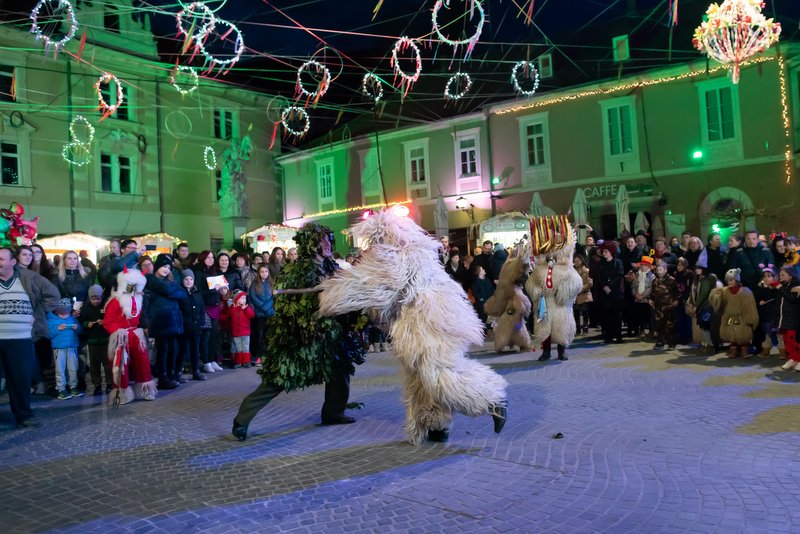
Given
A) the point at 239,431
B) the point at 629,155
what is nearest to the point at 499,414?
the point at 239,431

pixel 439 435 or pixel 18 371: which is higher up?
pixel 18 371

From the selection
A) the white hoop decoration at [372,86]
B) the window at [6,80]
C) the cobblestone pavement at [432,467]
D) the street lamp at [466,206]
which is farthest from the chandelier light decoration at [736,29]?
the window at [6,80]

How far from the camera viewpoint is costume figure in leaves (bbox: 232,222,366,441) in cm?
521

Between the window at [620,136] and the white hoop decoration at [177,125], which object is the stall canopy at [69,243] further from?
the window at [620,136]

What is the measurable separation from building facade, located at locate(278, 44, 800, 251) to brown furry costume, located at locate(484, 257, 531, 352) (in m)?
10.6

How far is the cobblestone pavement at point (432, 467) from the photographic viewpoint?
3.46 m

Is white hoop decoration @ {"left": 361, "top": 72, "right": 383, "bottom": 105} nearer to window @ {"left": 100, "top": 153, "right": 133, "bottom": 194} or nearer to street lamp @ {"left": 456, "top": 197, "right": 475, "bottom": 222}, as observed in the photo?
street lamp @ {"left": 456, "top": 197, "right": 475, "bottom": 222}

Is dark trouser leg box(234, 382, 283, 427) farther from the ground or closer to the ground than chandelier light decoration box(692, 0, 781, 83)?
closer to the ground

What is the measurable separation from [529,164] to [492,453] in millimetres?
20612

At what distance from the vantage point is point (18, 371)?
242 inches

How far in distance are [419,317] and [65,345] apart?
19.1ft

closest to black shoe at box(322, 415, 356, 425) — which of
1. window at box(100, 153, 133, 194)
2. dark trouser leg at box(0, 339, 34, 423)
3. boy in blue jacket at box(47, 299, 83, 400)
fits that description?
dark trouser leg at box(0, 339, 34, 423)

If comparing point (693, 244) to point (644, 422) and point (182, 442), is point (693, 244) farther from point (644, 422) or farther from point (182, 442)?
point (182, 442)

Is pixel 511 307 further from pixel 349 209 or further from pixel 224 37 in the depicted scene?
pixel 349 209
